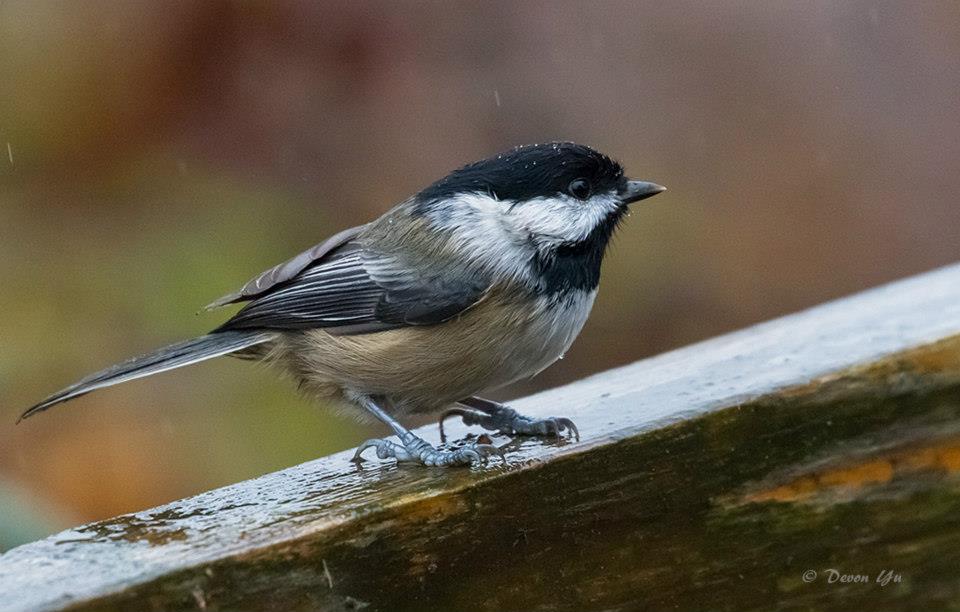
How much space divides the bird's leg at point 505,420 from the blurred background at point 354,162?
1077 millimetres

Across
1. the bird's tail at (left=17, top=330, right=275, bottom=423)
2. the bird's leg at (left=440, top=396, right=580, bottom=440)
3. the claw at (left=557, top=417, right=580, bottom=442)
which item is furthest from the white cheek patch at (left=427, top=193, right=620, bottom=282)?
the bird's tail at (left=17, top=330, right=275, bottom=423)

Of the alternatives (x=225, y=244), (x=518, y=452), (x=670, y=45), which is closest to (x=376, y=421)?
(x=518, y=452)

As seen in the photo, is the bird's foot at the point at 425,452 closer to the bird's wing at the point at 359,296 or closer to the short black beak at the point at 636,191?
the bird's wing at the point at 359,296

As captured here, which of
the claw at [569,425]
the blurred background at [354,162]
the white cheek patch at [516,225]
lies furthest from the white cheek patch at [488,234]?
the blurred background at [354,162]

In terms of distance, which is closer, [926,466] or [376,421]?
[926,466]

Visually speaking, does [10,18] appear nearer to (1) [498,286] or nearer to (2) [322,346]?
(2) [322,346]

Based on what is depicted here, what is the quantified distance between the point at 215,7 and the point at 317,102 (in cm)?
55

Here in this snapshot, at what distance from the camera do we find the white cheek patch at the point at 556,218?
269cm

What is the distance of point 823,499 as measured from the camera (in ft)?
7.14

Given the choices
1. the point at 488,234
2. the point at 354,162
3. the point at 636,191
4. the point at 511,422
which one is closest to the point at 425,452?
the point at 511,422

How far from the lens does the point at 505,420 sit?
255 cm

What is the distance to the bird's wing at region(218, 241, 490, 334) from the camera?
270 centimetres

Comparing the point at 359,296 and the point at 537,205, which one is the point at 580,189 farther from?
the point at 359,296

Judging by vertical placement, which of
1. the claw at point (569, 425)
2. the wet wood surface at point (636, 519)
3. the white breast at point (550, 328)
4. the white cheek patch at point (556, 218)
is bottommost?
the wet wood surface at point (636, 519)
